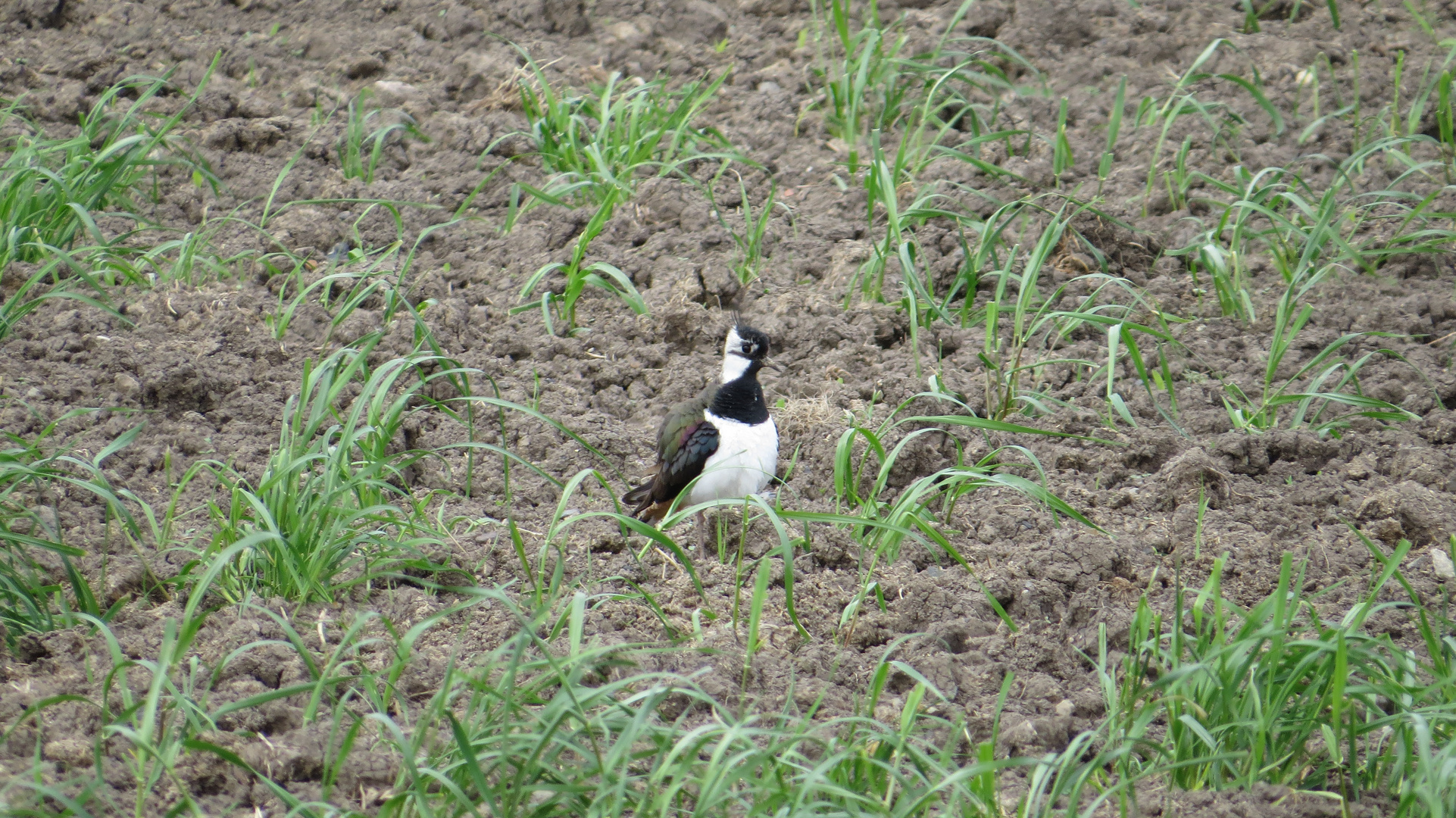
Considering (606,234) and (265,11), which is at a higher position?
(265,11)

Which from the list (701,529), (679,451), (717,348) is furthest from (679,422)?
(717,348)

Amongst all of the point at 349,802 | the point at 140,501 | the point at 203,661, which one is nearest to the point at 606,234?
the point at 140,501

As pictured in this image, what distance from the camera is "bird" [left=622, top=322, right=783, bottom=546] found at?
368 centimetres

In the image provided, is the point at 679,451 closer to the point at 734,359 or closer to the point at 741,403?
the point at 741,403

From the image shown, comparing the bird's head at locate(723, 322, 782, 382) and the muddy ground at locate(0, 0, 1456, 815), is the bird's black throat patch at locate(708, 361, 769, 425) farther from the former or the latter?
the muddy ground at locate(0, 0, 1456, 815)

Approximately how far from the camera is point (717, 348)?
4.38 m

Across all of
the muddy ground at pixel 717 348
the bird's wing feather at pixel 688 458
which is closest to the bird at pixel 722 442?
the bird's wing feather at pixel 688 458

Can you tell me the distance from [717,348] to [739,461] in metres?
0.81

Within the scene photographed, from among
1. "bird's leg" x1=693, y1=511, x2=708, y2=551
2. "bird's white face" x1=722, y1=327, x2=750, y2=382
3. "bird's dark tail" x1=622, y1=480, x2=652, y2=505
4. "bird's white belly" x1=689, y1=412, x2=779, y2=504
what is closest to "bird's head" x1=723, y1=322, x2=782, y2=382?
"bird's white face" x1=722, y1=327, x2=750, y2=382

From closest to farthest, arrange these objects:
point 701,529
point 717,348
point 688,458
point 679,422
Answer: point 701,529 < point 688,458 < point 679,422 < point 717,348

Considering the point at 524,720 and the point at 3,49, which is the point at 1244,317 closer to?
the point at 524,720

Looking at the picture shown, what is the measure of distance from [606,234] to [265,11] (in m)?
2.66

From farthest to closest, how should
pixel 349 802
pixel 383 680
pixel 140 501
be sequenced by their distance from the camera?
pixel 140 501, pixel 383 680, pixel 349 802

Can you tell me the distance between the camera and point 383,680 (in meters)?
2.70
